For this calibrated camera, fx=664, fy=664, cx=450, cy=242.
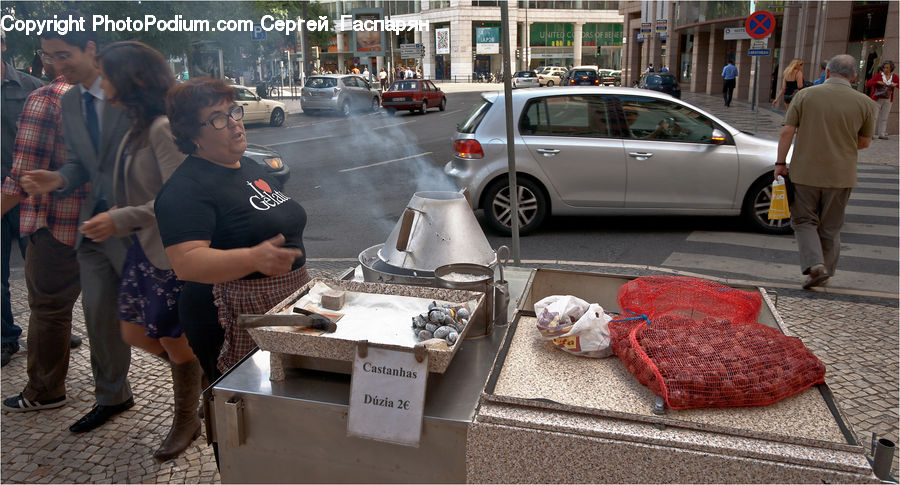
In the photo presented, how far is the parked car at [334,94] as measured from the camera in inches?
A: 961

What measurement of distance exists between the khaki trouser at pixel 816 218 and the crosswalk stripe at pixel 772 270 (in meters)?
0.44

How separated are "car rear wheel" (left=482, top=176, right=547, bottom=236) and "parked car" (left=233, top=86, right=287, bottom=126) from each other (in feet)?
49.4

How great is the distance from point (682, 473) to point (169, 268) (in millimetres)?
2189

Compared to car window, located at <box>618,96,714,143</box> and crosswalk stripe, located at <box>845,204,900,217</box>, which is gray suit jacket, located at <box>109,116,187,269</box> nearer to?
car window, located at <box>618,96,714,143</box>

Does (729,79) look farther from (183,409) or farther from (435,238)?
(183,409)

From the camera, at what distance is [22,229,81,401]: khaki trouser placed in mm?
3363

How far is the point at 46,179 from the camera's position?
3025 mm

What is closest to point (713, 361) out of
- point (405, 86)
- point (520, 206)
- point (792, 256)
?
point (792, 256)

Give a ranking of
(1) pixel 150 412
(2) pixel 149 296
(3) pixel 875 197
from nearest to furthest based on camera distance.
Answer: (2) pixel 149 296 → (1) pixel 150 412 → (3) pixel 875 197

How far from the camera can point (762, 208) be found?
7180 mm

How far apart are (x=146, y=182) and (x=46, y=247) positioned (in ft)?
3.25

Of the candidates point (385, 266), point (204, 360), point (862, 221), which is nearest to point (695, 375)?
point (385, 266)

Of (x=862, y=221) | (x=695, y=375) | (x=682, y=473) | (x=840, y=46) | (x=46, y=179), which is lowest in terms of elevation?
(x=862, y=221)

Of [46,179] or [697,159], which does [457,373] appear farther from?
[697,159]
